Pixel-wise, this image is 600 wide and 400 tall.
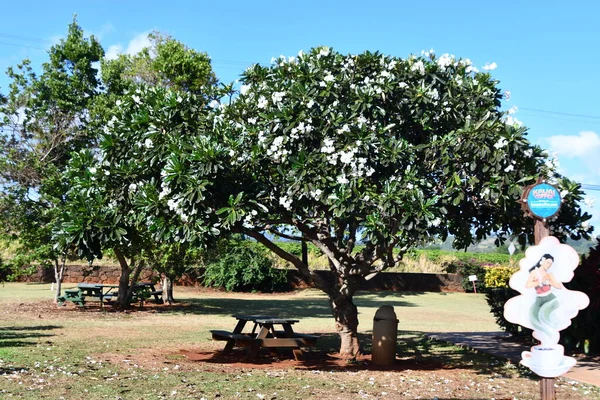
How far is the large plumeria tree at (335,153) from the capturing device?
8406 mm

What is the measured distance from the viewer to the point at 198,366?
33.0 ft

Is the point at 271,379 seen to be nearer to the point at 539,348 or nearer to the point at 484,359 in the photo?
the point at 539,348

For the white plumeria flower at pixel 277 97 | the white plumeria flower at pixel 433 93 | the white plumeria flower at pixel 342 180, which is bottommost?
the white plumeria flower at pixel 342 180

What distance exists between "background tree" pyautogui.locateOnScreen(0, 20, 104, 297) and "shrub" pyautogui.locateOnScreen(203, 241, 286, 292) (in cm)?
1101

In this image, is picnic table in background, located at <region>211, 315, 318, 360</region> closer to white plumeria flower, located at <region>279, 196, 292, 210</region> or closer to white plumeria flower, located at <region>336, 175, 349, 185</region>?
white plumeria flower, located at <region>279, 196, 292, 210</region>

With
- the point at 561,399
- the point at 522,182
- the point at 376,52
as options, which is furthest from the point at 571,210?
the point at 376,52

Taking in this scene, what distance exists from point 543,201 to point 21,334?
1068 centimetres

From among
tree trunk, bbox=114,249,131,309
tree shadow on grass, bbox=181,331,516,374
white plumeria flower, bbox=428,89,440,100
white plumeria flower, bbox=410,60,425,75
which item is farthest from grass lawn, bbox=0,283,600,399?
white plumeria flower, bbox=410,60,425,75

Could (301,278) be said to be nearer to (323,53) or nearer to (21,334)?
(21,334)

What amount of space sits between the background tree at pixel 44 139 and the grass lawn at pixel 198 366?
2.34 m

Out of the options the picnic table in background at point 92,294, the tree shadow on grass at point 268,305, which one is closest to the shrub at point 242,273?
the tree shadow on grass at point 268,305

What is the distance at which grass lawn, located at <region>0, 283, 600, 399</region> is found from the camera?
8047mm

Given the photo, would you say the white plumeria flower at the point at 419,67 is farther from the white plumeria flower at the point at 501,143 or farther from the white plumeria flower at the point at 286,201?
the white plumeria flower at the point at 286,201

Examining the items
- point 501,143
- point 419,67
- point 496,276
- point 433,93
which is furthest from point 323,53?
point 496,276
